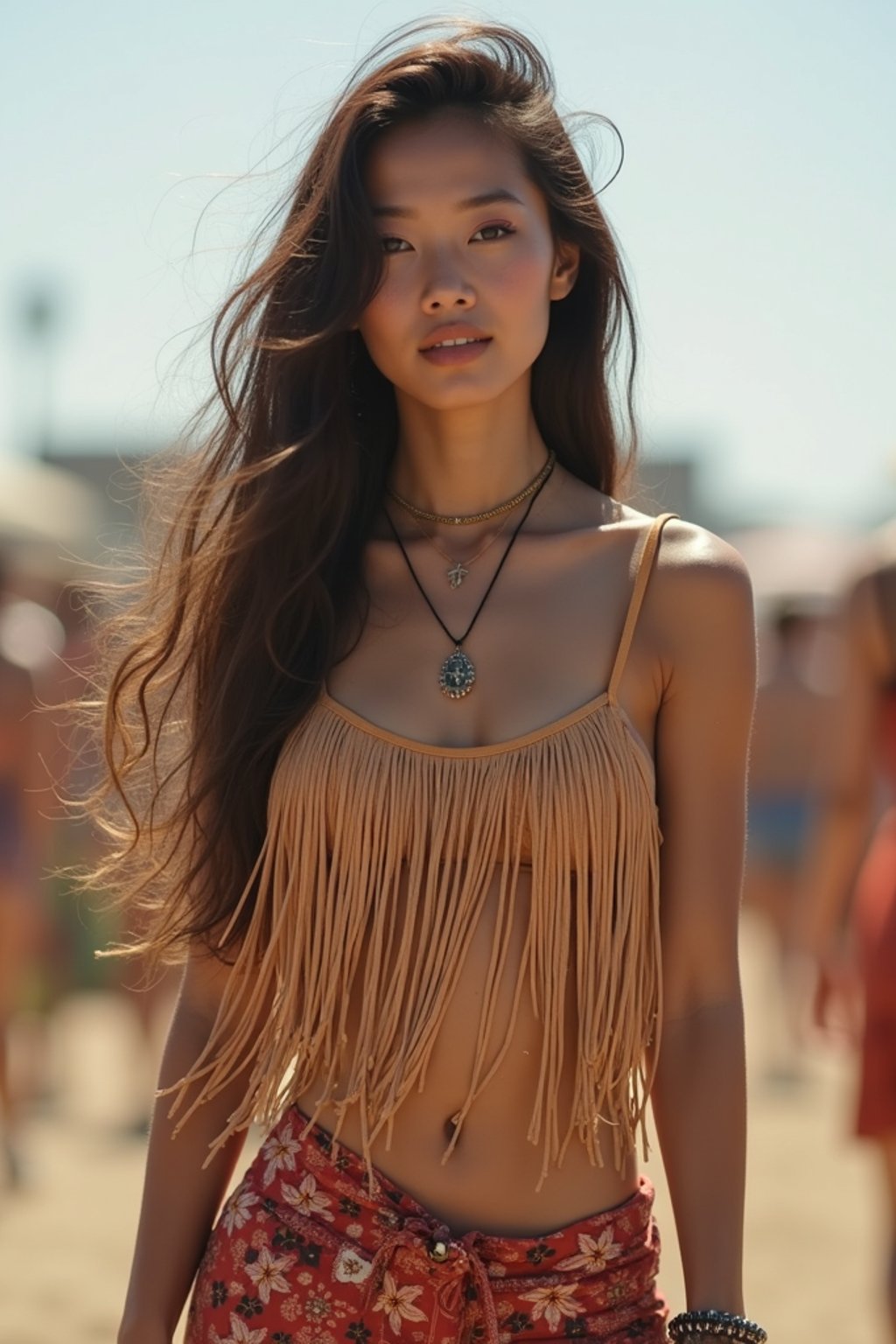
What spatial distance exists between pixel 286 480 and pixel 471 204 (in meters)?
0.47

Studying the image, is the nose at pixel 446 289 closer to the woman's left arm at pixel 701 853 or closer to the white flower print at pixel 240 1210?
the woman's left arm at pixel 701 853

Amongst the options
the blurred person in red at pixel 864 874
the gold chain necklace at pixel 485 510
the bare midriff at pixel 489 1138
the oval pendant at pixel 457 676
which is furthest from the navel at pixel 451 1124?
the blurred person in red at pixel 864 874

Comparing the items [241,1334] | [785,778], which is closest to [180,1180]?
[241,1334]

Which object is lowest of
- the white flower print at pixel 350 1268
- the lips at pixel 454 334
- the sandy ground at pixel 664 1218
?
the sandy ground at pixel 664 1218

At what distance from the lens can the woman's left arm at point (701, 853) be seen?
2477 millimetres

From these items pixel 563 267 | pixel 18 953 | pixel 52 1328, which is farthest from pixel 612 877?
A: pixel 18 953

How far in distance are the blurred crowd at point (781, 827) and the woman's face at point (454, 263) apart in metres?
0.69

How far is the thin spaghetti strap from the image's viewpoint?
2.52m

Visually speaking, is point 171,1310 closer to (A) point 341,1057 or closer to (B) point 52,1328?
(A) point 341,1057

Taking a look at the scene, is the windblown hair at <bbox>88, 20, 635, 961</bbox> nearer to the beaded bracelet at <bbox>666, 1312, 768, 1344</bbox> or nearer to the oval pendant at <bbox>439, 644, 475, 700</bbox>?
the oval pendant at <bbox>439, 644, 475, 700</bbox>

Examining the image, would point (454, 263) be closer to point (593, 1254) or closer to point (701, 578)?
point (701, 578)

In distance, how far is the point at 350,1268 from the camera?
2447 mm

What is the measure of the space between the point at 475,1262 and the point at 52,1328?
379cm

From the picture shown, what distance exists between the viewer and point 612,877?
249 centimetres
